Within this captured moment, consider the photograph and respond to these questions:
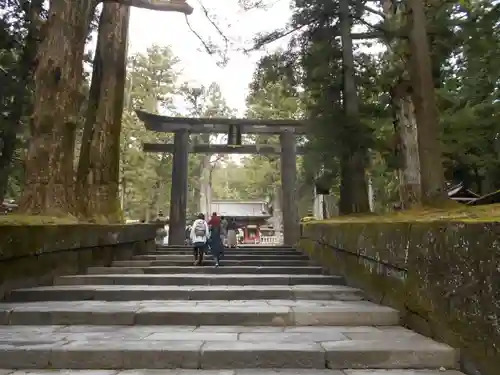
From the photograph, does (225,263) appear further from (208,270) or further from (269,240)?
(269,240)

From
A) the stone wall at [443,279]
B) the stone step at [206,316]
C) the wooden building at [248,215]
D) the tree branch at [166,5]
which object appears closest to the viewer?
the stone wall at [443,279]

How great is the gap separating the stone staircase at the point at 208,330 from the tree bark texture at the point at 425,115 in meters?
1.62

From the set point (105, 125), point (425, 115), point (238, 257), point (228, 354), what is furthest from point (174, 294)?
point (105, 125)

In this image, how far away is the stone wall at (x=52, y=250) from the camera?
5137 millimetres

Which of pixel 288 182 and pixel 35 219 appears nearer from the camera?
pixel 35 219

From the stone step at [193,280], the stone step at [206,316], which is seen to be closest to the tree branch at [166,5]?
the stone step at [193,280]

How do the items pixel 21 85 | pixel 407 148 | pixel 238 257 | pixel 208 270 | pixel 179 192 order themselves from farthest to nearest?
pixel 179 192, pixel 21 85, pixel 238 257, pixel 407 148, pixel 208 270

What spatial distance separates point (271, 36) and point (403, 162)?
4281 mm

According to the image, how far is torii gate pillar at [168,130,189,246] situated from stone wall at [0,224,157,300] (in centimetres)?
515

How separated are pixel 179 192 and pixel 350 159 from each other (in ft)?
21.4

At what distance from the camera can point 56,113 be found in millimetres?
7535

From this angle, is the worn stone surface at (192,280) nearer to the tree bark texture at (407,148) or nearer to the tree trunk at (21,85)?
the tree bark texture at (407,148)

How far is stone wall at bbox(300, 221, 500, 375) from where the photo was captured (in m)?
2.73

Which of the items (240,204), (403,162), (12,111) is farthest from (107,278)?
(240,204)
